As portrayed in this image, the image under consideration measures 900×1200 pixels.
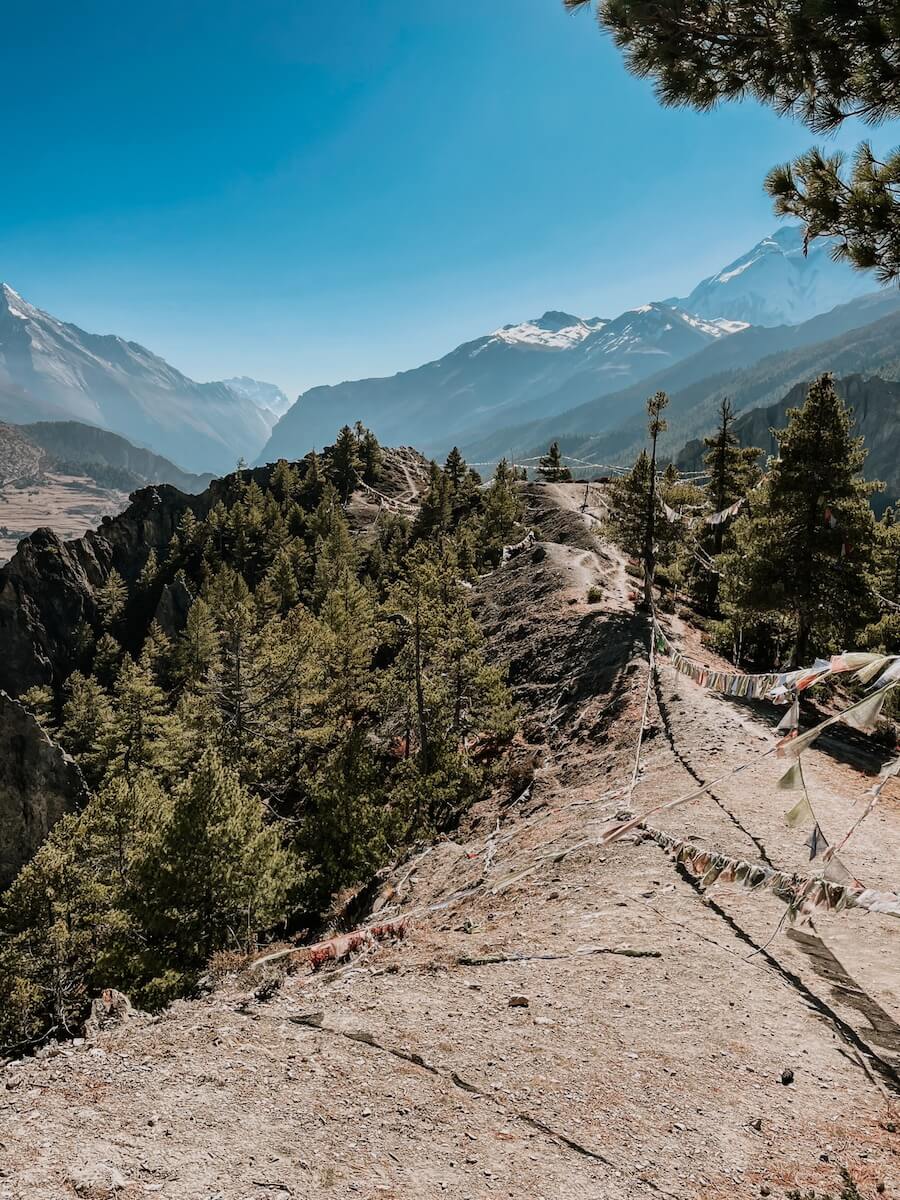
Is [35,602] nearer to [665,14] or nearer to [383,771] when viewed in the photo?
[383,771]

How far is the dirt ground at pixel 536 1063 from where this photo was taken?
5.42 meters

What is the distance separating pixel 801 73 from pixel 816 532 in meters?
17.5

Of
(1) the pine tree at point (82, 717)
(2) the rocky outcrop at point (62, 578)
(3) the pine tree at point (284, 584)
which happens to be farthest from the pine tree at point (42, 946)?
(2) the rocky outcrop at point (62, 578)

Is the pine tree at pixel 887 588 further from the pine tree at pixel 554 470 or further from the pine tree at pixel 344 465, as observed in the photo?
the pine tree at pixel 344 465

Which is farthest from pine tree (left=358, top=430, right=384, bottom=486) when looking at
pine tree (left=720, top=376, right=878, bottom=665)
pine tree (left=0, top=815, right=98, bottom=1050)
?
pine tree (left=720, top=376, right=878, bottom=665)

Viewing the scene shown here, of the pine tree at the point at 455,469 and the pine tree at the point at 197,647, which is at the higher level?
the pine tree at the point at 455,469

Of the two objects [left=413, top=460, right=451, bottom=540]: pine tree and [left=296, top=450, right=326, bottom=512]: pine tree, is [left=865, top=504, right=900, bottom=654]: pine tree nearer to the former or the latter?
[left=413, top=460, right=451, bottom=540]: pine tree

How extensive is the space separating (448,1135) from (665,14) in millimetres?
14756

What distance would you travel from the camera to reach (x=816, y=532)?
73.9 ft

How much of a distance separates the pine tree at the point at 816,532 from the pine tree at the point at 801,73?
1584cm

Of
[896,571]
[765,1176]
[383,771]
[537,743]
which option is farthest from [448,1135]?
[896,571]

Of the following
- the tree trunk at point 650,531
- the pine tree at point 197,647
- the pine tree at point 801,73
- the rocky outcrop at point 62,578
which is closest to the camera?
the pine tree at point 801,73

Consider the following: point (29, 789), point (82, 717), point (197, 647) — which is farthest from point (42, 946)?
point (82, 717)

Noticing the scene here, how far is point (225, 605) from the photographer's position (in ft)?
224
